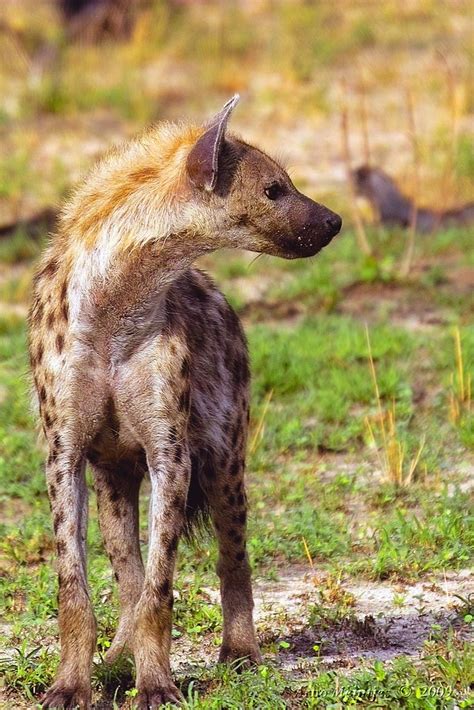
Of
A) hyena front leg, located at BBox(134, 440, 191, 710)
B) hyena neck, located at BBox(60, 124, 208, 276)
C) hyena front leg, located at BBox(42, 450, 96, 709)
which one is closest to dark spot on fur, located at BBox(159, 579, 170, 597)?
hyena front leg, located at BBox(134, 440, 191, 710)

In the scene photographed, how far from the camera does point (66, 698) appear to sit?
147 inches

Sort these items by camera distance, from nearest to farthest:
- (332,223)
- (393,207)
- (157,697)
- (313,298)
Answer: (157,697) → (332,223) → (313,298) → (393,207)

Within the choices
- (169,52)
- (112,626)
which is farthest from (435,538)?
(169,52)

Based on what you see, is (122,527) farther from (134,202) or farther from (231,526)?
(134,202)

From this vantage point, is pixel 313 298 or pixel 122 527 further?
pixel 313 298

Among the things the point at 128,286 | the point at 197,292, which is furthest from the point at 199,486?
the point at 128,286

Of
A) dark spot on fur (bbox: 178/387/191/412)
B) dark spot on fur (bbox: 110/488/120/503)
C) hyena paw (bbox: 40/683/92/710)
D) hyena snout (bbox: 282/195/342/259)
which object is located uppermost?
hyena snout (bbox: 282/195/342/259)

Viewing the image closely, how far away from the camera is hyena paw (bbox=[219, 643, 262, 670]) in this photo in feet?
13.7

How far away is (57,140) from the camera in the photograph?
10781mm

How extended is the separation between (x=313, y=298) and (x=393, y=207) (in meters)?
1.49

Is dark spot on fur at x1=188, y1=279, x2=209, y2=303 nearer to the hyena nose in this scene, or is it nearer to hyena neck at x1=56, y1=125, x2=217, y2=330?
hyena neck at x1=56, y1=125, x2=217, y2=330

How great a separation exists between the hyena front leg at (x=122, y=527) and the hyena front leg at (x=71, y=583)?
36 cm

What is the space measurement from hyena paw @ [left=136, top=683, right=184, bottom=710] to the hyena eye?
1456 millimetres

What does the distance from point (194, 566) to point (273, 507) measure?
64 centimetres
